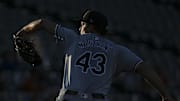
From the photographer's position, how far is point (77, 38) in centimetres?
419

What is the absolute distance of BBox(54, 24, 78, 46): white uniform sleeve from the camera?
4.20 meters

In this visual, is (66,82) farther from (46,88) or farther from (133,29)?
(133,29)

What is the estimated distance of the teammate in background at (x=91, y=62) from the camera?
4.16 metres

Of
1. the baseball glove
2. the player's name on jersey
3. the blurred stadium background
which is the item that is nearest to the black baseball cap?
the player's name on jersey

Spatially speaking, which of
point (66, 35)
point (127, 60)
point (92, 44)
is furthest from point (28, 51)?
point (127, 60)

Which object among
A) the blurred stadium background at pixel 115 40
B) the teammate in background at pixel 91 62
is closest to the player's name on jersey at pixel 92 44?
the teammate in background at pixel 91 62

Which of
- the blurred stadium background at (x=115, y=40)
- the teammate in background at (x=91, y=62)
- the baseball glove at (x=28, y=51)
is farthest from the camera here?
the blurred stadium background at (x=115, y=40)

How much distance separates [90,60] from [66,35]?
0.23 meters

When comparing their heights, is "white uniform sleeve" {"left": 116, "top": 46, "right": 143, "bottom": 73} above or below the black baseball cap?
below

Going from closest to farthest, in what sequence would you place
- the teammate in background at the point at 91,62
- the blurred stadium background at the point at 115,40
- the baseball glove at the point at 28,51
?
the teammate in background at the point at 91,62
the baseball glove at the point at 28,51
the blurred stadium background at the point at 115,40

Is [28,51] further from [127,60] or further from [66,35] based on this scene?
[127,60]

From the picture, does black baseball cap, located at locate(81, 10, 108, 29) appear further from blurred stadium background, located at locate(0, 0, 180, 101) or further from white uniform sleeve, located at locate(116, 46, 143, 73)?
blurred stadium background, located at locate(0, 0, 180, 101)

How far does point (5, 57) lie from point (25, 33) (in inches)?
226

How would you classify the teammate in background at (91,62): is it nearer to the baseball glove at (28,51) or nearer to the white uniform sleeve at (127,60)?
the white uniform sleeve at (127,60)
